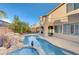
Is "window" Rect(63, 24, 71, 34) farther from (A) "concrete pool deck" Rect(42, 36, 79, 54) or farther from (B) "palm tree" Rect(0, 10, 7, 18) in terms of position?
(B) "palm tree" Rect(0, 10, 7, 18)

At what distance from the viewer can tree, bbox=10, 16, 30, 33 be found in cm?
363

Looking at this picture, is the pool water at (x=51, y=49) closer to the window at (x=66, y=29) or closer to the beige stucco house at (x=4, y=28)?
the window at (x=66, y=29)

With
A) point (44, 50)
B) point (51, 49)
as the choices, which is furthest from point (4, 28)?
point (51, 49)

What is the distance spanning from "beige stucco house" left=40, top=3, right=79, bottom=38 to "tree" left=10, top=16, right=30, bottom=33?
0.98 ft

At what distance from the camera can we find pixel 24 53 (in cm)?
356

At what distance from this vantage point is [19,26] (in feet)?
12.2

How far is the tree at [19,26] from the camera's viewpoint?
3.63 m

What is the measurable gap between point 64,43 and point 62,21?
0.41 metres

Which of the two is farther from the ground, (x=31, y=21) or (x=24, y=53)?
(x=31, y=21)

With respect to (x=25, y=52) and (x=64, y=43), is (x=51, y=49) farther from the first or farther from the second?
(x=25, y=52)

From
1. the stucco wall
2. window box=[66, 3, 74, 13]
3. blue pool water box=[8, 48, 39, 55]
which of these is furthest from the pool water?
window box=[66, 3, 74, 13]

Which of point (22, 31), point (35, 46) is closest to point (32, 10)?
point (22, 31)
